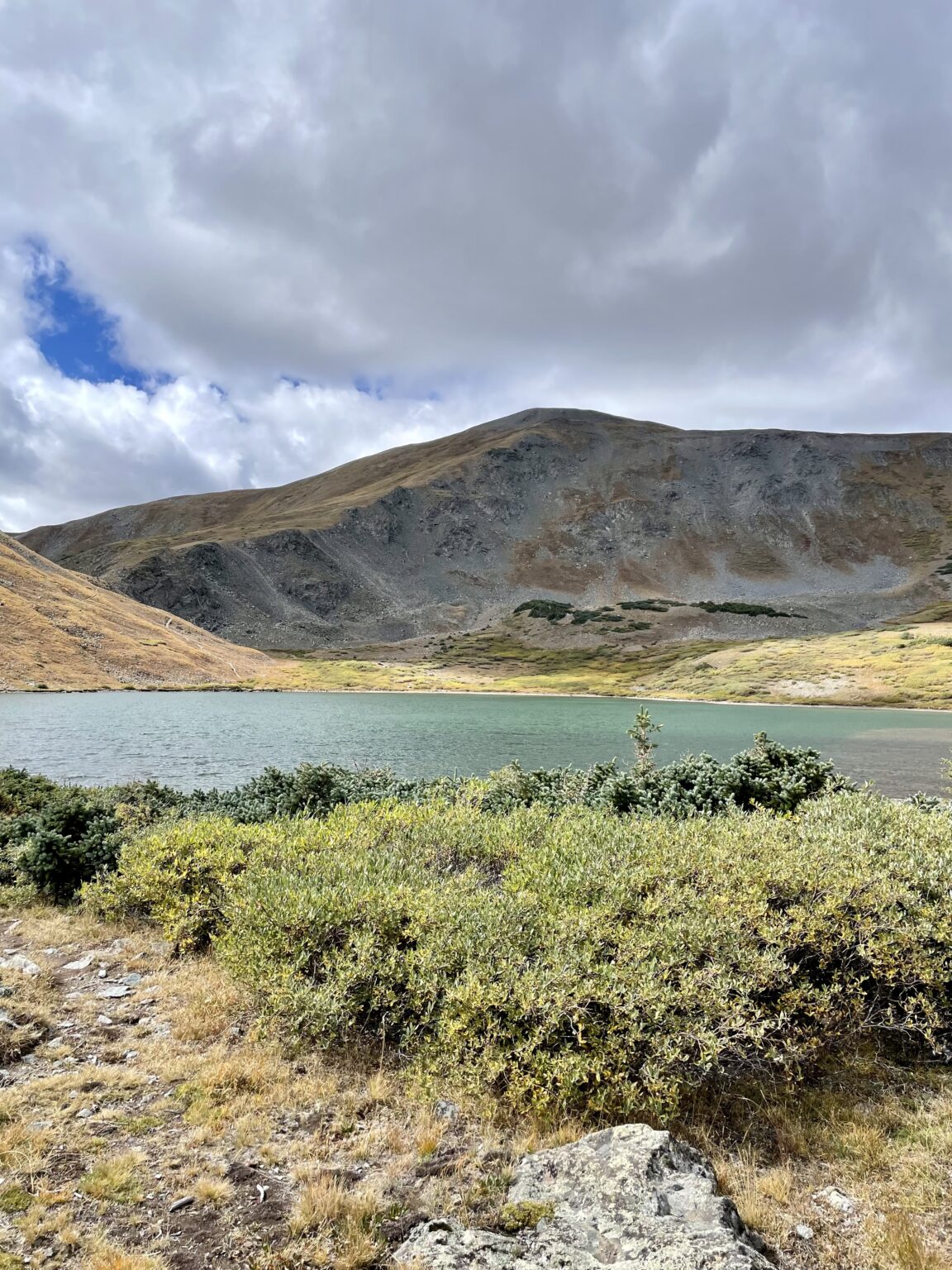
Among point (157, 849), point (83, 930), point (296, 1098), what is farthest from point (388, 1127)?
point (83, 930)

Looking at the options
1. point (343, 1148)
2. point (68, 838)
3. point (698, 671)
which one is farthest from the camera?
point (698, 671)

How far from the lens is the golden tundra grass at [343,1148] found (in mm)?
4520

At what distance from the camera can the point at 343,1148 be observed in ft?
18.7

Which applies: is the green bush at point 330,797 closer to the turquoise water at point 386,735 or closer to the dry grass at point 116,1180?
the dry grass at point 116,1180

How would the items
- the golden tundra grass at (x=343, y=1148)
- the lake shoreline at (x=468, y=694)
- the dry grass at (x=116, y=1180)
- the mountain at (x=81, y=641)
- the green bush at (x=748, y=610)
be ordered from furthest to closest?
the green bush at (x=748, y=610) < the mountain at (x=81, y=641) < the lake shoreline at (x=468, y=694) < the dry grass at (x=116, y=1180) < the golden tundra grass at (x=343, y=1148)

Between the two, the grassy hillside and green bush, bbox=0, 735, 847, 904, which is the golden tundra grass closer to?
green bush, bbox=0, 735, 847, 904

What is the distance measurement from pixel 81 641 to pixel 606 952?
10654 centimetres

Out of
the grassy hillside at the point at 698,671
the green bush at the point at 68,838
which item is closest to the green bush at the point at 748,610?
the grassy hillside at the point at 698,671

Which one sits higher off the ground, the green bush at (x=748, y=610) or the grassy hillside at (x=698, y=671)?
the green bush at (x=748, y=610)

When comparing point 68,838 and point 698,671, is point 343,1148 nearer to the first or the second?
point 68,838

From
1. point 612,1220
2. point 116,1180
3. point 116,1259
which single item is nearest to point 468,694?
point 116,1180

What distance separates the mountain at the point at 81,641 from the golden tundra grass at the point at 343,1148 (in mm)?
89700

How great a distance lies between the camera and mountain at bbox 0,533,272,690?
279 feet

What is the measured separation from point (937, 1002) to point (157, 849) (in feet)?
36.1
